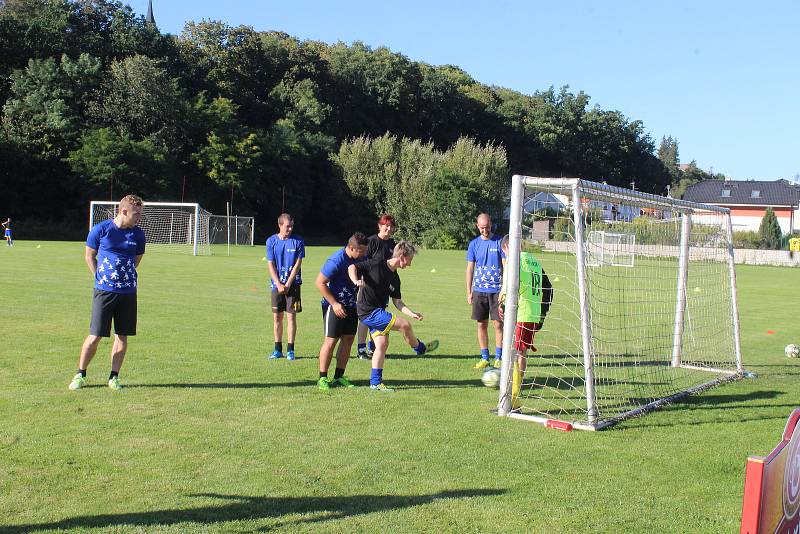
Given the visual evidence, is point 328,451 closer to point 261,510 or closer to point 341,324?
point 261,510

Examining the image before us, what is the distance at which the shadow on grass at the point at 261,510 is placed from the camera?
4.50 meters

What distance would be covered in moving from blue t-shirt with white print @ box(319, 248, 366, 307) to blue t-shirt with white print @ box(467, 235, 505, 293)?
2.06 meters

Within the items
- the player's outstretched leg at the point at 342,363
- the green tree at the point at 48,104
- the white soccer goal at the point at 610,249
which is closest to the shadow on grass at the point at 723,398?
the white soccer goal at the point at 610,249

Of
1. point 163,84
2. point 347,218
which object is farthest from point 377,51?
point 163,84

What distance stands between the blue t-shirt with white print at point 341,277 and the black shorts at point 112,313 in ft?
6.70

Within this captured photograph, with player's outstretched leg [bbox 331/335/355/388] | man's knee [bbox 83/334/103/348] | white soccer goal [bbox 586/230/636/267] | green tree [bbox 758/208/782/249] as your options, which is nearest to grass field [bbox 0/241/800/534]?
player's outstretched leg [bbox 331/335/355/388]

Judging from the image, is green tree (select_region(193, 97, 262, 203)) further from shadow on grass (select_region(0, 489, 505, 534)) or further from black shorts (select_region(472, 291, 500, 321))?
shadow on grass (select_region(0, 489, 505, 534))

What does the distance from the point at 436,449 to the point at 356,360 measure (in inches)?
164

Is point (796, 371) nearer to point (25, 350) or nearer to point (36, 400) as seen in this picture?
point (36, 400)

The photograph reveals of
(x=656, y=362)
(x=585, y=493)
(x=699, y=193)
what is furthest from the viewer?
(x=699, y=193)

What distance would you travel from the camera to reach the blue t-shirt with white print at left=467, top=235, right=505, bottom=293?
10.1 m

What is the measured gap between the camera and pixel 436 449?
6.22 metres

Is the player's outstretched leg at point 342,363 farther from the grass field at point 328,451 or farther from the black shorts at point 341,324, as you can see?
the grass field at point 328,451

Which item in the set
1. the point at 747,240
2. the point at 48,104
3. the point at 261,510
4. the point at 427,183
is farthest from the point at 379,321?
the point at 48,104
